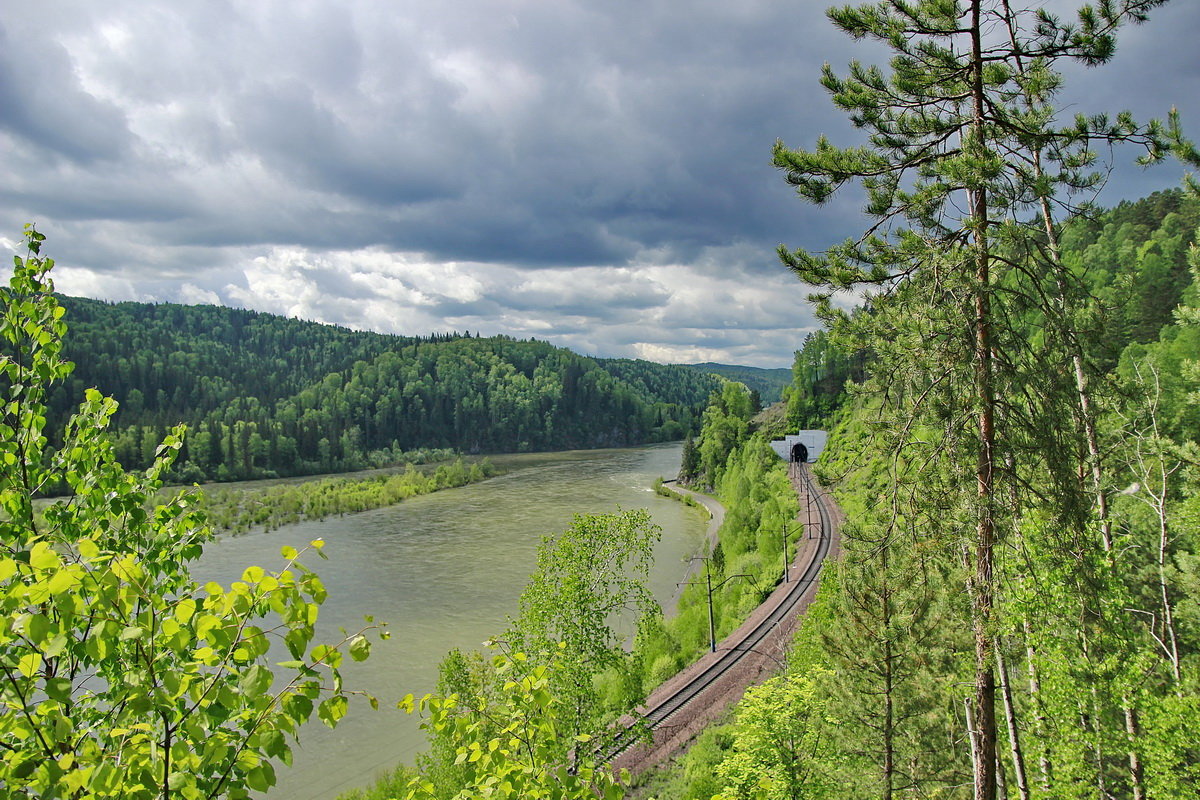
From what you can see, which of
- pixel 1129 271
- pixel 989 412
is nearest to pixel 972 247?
pixel 989 412

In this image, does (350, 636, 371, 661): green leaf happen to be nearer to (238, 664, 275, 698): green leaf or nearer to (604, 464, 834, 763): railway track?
(238, 664, 275, 698): green leaf

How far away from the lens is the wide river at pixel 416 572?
67.8ft

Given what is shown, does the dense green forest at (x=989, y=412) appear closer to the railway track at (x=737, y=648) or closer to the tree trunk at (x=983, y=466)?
the tree trunk at (x=983, y=466)

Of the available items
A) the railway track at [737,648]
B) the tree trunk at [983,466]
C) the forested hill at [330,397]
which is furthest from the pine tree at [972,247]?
the forested hill at [330,397]

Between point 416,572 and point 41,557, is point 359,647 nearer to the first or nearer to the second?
point 41,557

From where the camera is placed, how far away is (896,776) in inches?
522

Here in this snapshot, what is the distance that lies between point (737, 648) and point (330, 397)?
123448mm

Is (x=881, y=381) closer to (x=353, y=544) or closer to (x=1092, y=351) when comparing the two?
(x=1092, y=351)

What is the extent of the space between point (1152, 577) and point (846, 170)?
506 inches

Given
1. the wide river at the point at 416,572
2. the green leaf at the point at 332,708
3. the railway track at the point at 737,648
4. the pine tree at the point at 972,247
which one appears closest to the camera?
the green leaf at the point at 332,708

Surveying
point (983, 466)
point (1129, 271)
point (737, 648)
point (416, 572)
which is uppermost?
point (1129, 271)

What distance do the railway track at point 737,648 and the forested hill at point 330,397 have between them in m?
79.5

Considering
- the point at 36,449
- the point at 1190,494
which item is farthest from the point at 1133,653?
the point at 36,449

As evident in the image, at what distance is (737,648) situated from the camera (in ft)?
86.9
